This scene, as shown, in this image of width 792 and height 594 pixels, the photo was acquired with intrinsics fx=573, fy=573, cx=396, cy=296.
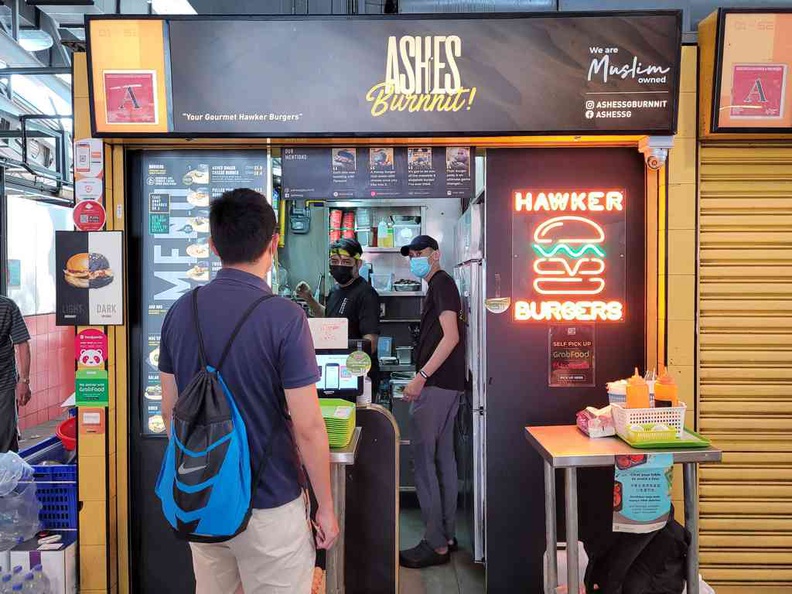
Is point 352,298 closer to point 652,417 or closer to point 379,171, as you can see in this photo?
point 379,171

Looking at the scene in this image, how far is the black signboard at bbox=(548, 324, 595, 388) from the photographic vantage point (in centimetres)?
332

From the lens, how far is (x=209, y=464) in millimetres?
1791

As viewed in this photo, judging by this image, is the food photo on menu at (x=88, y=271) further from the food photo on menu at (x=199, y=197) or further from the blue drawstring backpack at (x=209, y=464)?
the blue drawstring backpack at (x=209, y=464)

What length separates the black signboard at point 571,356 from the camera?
3.32 meters

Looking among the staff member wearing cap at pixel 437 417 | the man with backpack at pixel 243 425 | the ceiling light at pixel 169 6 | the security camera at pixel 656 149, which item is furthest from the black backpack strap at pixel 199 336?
the ceiling light at pixel 169 6

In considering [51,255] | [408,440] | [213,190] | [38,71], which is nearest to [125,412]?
[213,190]

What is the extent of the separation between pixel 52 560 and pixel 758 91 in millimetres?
4477

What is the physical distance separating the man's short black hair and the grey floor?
8.45ft

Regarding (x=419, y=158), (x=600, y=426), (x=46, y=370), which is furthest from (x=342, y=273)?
(x=46, y=370)

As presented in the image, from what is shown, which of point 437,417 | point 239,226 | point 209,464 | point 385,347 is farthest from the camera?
point 385,347

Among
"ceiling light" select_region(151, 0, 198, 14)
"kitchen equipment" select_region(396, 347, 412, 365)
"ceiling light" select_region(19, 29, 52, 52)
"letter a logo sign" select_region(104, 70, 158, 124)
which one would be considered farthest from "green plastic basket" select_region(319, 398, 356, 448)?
"ceiling light" select_region(19, 29, 52, 52)

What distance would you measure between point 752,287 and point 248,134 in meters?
2.89

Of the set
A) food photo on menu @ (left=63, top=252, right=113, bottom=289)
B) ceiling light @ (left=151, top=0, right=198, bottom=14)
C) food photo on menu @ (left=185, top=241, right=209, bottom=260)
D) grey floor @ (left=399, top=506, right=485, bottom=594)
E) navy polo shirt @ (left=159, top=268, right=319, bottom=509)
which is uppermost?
ceiling light @ (left=151, top=0, right=198, bottom=14)

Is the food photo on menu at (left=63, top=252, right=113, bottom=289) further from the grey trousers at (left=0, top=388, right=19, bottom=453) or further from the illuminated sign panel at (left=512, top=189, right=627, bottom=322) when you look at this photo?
the illuminated sign panel at (left=512, top=189, right=627, bottom=322)
